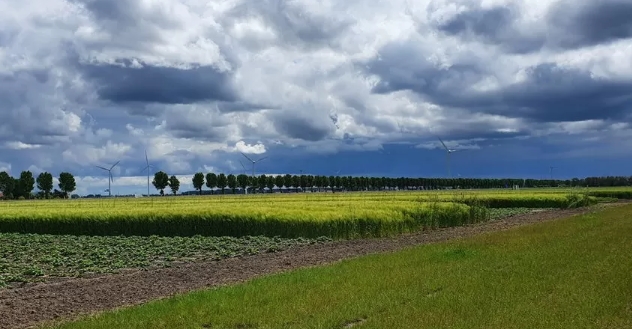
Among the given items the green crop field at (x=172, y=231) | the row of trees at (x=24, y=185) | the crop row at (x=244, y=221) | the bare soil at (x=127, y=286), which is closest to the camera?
the bare soil at (x=127, y=286)

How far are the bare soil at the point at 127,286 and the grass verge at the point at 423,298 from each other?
184 centimetres

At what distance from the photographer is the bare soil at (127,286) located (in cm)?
1395

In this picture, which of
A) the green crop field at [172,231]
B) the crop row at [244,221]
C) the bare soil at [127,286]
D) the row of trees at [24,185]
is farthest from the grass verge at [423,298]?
the row of trees at [24,185]

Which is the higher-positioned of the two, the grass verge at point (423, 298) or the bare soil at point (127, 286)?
the grass verge at point (423, 298)

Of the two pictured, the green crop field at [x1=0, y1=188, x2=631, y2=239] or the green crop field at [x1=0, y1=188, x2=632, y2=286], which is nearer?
the green crop field at [x1=0, y1=188, x2=632, y2=286]

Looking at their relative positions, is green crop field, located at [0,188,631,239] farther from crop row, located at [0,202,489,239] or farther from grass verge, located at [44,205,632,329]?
grass verge, located at [44,205,632,329]

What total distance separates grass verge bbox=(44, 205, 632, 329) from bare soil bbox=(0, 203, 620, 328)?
1840 mm

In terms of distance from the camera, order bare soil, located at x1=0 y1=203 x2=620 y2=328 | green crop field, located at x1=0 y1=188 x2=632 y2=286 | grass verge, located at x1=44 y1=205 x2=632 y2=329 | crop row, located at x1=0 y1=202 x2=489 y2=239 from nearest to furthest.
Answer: grass verge, located at x1=44 y1=205 x2=632 y2=329, bare soil, located at x1=0 y1=203 x2=620 y2=328, green crop field, located at x1=0 y1=188 x2=632 y2=286, crop row, located at x1=0 y1=202 x2=489 y2=239

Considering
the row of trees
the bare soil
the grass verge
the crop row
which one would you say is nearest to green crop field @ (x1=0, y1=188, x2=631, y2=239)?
the crop row

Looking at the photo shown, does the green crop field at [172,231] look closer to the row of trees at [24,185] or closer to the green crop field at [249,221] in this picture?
the green crop field at [249,221]

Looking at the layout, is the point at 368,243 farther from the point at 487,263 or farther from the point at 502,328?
the point at 502,328

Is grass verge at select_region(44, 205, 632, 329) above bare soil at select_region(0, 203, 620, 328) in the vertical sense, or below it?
above

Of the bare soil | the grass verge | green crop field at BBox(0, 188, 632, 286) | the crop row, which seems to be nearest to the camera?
the grass verge

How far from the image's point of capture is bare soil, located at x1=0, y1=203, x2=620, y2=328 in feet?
45.8
